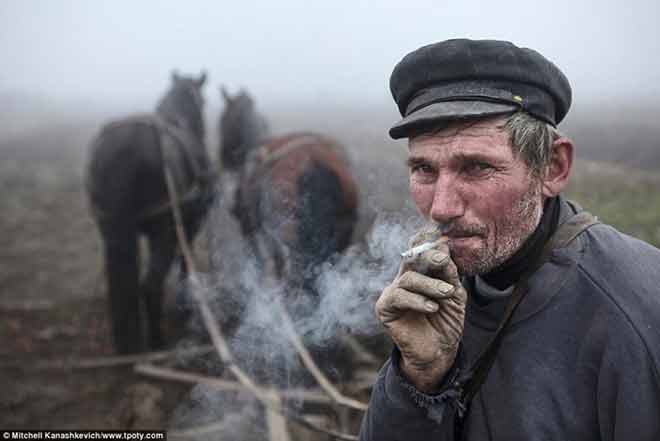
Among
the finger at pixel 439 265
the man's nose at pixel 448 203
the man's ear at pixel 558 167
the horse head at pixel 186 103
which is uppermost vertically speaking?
the horse head at pixel 186 103

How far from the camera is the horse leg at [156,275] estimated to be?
581cm

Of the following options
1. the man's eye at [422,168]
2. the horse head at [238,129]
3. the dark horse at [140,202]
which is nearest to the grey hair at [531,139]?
the man's eye at [422,168]

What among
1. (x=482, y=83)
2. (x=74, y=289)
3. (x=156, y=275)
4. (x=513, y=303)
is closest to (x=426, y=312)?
(x=513, y=303)

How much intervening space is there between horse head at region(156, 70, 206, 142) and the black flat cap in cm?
520

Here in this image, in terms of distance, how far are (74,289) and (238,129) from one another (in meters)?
3.68

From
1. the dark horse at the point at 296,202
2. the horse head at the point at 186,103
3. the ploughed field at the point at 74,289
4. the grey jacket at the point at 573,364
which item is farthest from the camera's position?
the horse head at the point at 186,103

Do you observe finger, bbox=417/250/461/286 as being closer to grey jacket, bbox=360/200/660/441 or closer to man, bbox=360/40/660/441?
man, bbox=360/40/660/441

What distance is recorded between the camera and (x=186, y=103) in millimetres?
6613

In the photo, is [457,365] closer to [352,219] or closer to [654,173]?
[352,219]

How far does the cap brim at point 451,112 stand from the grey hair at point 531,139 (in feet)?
0.14

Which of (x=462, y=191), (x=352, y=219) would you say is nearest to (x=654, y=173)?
(x=352, y=219)

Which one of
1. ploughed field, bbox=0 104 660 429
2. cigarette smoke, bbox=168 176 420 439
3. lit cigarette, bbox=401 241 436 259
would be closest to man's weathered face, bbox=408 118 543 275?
lit cigarette, bbox=401 241 436 259

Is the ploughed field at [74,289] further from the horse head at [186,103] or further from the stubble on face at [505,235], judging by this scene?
the horse head at [186,103]

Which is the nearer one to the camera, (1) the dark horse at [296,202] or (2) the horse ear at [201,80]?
(1) the dark horse at [296,202]
